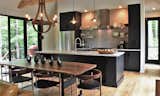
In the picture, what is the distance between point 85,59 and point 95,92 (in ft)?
4.18

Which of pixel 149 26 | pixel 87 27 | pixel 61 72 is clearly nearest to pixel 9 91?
pixel 61 72

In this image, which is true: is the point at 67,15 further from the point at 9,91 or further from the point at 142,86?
the point at 9,91

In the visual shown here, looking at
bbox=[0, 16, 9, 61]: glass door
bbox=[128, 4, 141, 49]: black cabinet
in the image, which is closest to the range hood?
bbox=[128, 4, 141, 49]: black cabinet

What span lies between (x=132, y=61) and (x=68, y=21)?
3628mm

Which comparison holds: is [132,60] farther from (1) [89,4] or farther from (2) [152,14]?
(2) [152,14]

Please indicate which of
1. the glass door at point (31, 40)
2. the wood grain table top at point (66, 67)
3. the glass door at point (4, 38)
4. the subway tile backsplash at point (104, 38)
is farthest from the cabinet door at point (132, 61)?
the glass door at point (4, 38)

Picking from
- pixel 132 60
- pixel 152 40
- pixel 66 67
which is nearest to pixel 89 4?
pixel 132 60

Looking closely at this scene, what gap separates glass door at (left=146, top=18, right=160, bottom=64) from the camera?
9070 millimetres

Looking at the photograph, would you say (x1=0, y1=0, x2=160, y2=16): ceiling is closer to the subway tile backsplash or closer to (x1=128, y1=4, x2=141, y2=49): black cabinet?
(x1=128, y1=4, x2=141, y2=49): black cabinet

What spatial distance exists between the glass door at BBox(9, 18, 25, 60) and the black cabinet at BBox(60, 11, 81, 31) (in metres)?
1.97

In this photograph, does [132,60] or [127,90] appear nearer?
[127,90]

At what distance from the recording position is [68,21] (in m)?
8.62

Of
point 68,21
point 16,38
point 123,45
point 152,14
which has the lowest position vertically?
point 123,45

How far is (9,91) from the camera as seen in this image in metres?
2.12
